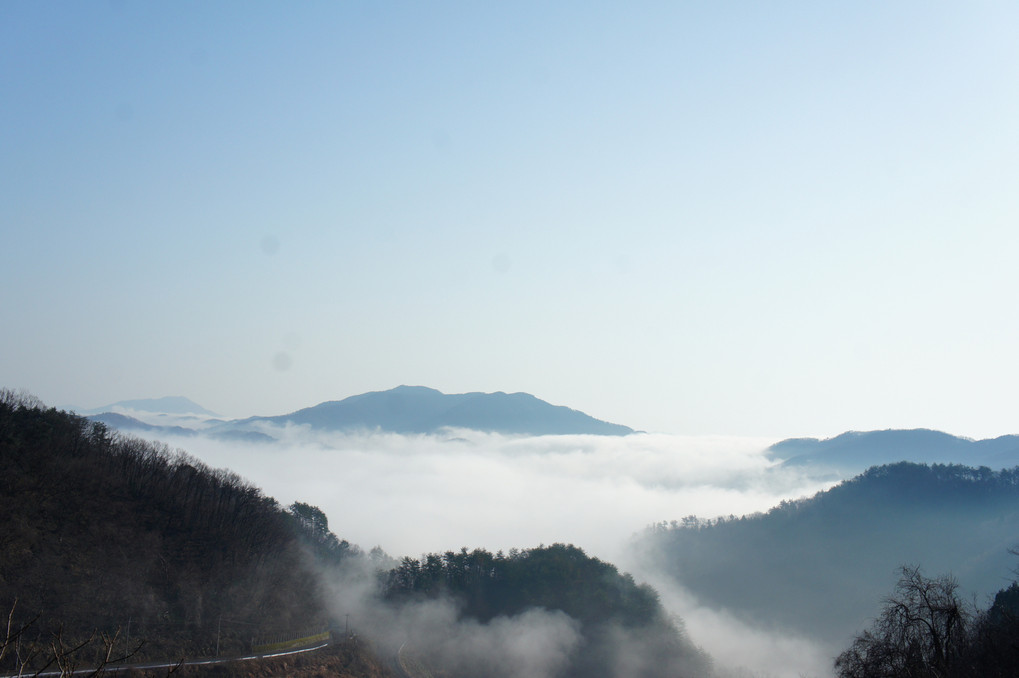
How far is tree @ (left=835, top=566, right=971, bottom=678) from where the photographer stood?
18.4 metres

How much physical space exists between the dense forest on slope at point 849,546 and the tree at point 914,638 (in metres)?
117

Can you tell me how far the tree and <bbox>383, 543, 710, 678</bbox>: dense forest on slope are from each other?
5056 cm

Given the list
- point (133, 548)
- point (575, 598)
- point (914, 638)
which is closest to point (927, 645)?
point (914, 638)

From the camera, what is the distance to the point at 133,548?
2137 inches

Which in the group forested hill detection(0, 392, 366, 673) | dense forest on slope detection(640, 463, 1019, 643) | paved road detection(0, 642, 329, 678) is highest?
forested hill detection(0, 392, 366, 673)

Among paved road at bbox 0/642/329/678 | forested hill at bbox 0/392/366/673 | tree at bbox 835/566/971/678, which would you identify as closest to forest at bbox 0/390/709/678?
forested hill at bbox 0/392/366/673

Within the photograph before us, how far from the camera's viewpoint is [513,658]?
6500cm

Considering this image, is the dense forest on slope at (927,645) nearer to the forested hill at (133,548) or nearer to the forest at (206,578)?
the forested hill at (133,548)

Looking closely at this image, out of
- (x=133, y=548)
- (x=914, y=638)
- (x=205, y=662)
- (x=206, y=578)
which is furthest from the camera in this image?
(x=206, y=578)

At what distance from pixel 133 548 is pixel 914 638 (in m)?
56.9

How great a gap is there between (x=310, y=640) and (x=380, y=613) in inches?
755

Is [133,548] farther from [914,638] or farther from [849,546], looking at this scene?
[849,546]

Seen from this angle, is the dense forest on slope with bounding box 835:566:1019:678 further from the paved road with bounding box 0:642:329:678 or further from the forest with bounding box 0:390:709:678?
the forest with bounding box 0:390:709:678

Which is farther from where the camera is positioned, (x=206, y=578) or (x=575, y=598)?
(x=575, y=598)
